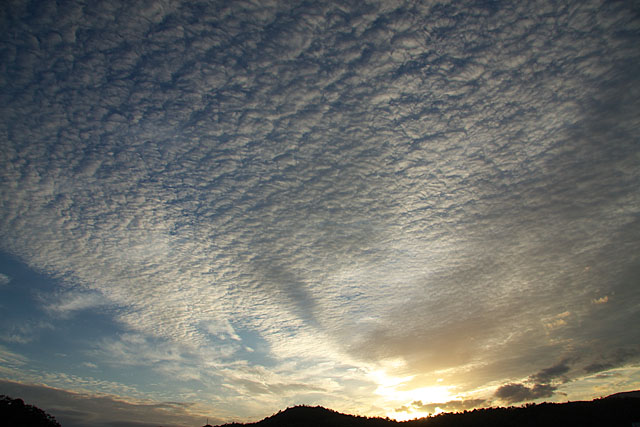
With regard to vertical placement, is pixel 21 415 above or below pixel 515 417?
below

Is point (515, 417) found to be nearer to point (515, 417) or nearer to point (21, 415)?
point (515, 417)

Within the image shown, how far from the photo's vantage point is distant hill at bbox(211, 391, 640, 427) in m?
74.7

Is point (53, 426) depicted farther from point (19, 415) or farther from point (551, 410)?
point (551, 410)

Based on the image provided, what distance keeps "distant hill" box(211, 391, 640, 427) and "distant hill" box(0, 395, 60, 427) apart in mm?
53507

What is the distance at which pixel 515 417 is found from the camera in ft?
261

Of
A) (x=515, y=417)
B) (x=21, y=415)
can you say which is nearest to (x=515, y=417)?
(x=515, y=417)

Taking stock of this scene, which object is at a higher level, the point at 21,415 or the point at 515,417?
the point at 515,417

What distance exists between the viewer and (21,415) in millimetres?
77875

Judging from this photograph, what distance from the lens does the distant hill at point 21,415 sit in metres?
75.9

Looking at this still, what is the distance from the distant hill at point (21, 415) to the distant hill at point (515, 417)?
176 feet

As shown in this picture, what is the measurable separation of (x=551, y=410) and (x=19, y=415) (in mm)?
128468

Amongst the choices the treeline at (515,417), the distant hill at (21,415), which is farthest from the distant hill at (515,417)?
the distant hill at (21,415)

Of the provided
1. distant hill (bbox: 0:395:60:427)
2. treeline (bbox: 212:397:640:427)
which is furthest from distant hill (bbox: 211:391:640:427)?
distant hill (bbox: 0:395:60:427)

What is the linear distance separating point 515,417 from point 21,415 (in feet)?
390
